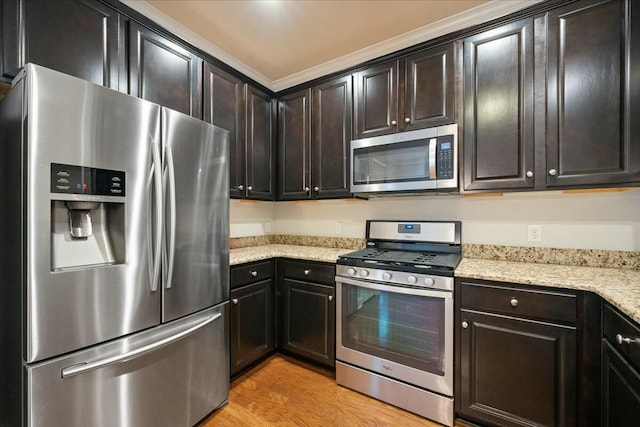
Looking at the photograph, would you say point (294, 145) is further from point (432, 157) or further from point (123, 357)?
point (123, 357)

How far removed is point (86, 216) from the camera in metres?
1.21

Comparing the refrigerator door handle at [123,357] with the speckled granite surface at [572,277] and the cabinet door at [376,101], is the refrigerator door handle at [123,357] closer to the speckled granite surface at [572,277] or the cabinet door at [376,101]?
the speckled granite surface at [572,277]

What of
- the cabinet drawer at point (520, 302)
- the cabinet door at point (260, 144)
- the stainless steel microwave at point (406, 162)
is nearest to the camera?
the cabinet drawer at point (520, 302)

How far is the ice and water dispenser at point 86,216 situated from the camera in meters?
1.10

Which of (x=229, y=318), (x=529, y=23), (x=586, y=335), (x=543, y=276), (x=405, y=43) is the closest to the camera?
(x=586, y=335)

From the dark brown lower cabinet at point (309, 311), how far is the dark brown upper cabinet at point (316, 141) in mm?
695

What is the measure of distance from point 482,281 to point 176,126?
189cm

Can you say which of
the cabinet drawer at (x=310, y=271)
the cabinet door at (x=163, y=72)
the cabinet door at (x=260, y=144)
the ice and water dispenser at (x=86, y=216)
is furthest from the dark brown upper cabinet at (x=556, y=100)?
the ice and water dispenser at (x=86, y=216)

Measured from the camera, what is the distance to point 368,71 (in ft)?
7.30

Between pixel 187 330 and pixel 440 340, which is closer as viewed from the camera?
pixel 187 330

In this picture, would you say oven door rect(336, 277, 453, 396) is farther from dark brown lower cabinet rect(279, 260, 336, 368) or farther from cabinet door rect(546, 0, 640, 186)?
cabinet door rect(546, 0, 640, 186)

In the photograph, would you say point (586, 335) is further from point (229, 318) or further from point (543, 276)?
point (229, 318)

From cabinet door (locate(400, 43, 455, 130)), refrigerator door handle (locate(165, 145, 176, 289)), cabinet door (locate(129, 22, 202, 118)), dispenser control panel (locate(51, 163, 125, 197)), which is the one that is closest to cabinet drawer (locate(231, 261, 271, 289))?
refrigerator door handle (locate(165, 145, 176, 289))

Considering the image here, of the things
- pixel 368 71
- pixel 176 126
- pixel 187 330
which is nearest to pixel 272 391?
pixel 187 330
